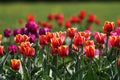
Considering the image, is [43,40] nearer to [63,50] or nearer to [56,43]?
[56,43]

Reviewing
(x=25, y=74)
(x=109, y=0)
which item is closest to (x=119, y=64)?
(x=25, y=74)

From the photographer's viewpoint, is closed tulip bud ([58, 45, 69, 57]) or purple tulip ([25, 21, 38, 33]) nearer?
closed tulip bud ([58, 45, 69, 57])

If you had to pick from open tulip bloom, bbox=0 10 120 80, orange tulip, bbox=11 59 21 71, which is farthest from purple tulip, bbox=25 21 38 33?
orange tulip, bbox=11 59 21 71

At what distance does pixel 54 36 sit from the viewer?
408cm

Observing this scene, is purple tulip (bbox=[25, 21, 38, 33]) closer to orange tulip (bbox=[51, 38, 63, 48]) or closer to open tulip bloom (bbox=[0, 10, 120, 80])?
open tulip bloom (bbox=[0, 10, 120, 80])

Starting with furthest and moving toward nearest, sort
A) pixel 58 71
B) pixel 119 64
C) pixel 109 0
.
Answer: pixel 109 0
pixel 58 71
pixel 119 64

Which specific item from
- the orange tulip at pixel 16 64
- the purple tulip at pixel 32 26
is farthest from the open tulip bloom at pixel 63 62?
the purple tulip at pixel 32 26

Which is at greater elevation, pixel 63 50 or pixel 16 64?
pixel 63 50

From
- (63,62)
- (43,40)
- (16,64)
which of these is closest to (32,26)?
(43,40)

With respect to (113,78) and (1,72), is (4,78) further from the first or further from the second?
(113,78)

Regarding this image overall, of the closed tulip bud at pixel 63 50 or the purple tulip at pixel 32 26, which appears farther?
the purple tulip at pixel 32 26

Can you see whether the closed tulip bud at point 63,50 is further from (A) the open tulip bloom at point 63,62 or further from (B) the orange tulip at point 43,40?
(B) the orange tulip at point 43,40

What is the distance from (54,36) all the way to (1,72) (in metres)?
0.54

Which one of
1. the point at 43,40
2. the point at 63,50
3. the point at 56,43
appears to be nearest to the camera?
the point at 63,50
